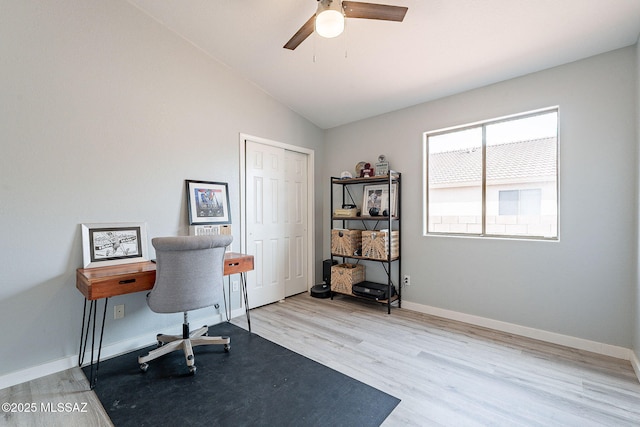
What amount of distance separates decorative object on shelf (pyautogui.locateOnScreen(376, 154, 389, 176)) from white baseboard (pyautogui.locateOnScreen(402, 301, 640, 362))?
5.34 feet

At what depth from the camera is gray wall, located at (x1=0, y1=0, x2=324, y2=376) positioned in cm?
206

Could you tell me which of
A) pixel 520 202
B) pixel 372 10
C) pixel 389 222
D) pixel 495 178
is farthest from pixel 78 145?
pixel 520 202

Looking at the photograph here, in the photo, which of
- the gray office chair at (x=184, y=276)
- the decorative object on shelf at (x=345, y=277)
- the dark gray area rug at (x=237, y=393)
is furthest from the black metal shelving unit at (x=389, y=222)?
the gray office chair at (x=184, y=276)

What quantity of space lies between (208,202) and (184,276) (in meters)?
1.14

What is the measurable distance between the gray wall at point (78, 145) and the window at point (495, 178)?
2.64m

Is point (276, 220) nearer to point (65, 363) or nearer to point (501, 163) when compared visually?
point (65, 363)

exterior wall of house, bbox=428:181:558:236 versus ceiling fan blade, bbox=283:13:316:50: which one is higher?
ceiling fan blade, bbox=283:13:316:50

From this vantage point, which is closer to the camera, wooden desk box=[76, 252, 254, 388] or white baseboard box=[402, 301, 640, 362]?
wooden desk box=[76, 252, 254, 388]

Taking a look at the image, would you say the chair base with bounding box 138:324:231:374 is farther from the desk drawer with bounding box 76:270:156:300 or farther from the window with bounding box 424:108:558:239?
the window with bounding box 424:108:558:239

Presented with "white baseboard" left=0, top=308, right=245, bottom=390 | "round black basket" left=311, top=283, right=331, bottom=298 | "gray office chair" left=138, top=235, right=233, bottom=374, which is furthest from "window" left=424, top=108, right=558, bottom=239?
"white baseboard" left=0, top=308, right=245, bottom=390

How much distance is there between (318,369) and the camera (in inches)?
86.4

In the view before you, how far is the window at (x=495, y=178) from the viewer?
107 inches

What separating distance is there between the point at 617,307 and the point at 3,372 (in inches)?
181

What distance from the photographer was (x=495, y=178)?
299cm
